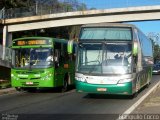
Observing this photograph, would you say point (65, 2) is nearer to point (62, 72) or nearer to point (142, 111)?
point (62, 72)

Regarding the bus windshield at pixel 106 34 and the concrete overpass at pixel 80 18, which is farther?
the concrete overpass at pixel 80 18

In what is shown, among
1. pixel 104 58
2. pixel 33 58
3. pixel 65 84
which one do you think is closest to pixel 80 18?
pixel 65 84

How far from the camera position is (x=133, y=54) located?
1844 cm

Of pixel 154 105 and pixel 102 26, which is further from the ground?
pixel 102 26

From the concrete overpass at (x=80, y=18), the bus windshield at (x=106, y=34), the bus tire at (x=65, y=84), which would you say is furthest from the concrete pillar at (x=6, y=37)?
the bus windshield at (x=106, y=34)

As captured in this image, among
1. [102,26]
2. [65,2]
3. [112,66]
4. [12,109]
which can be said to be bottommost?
[12,109]

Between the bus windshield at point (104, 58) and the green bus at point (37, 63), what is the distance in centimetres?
384

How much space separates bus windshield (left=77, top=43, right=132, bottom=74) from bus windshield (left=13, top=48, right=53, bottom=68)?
380cm

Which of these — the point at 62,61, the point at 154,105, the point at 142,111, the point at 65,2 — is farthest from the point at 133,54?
the point at 65,2

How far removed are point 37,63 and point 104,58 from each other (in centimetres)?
507

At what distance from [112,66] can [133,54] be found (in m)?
1.00

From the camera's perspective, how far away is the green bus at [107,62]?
60.0ft

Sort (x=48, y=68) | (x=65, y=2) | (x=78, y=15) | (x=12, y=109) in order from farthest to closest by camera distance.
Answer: (x=65, y=2)
(x=78, y=15)
(x=48, y=68)
(x=12, y=109)

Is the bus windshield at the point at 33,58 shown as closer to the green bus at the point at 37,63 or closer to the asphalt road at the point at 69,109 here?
the green bus at the point at 37,63
